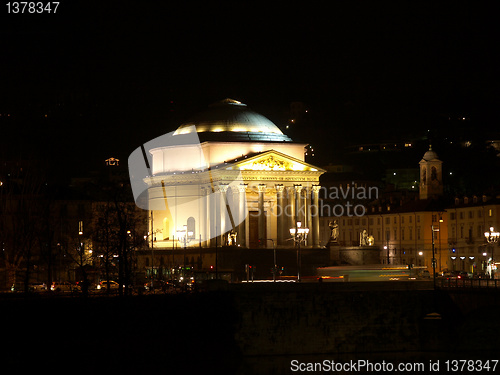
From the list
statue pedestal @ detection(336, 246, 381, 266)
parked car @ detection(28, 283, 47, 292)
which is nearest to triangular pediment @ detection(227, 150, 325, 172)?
statue pedestal @ detection(336, 246, 381, 266)


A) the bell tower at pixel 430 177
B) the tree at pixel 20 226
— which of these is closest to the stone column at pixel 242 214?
the tree at pixel 20 226

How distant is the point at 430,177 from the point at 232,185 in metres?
36.5

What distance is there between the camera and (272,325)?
203ft

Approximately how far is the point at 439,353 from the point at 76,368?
66.4 ft

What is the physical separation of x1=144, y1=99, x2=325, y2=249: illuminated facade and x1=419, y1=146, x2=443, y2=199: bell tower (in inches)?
960

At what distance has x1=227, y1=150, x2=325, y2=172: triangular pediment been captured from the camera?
106000mm

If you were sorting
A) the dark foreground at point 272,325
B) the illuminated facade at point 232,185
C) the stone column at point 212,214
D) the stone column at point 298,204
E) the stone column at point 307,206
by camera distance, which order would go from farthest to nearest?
the stone column at point 307,206 < the stone column at point 298,204 < the stone column at point 212,214 < the illuminated facade at point 232,185 < the dark foreground at point 272,325

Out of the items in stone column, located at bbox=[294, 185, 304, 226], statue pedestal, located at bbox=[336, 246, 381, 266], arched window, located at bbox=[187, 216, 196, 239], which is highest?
stone column, located at bbox=[294, 185, 304, 226]

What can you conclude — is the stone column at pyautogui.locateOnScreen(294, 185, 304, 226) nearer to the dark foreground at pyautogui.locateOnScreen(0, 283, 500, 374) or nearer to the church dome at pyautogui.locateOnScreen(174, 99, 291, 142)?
the church dome at pyautogui.locateOnScreen(174, 99, 291, 142)

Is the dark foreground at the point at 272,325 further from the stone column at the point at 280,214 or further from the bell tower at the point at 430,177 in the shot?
the bell tower at the point at 430,177

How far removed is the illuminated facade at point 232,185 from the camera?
106 m

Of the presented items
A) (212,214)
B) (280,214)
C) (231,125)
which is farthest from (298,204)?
(231,125)

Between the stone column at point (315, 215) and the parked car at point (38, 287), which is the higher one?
the stone column at point (315, 215)

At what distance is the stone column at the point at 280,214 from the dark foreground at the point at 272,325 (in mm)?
43804
